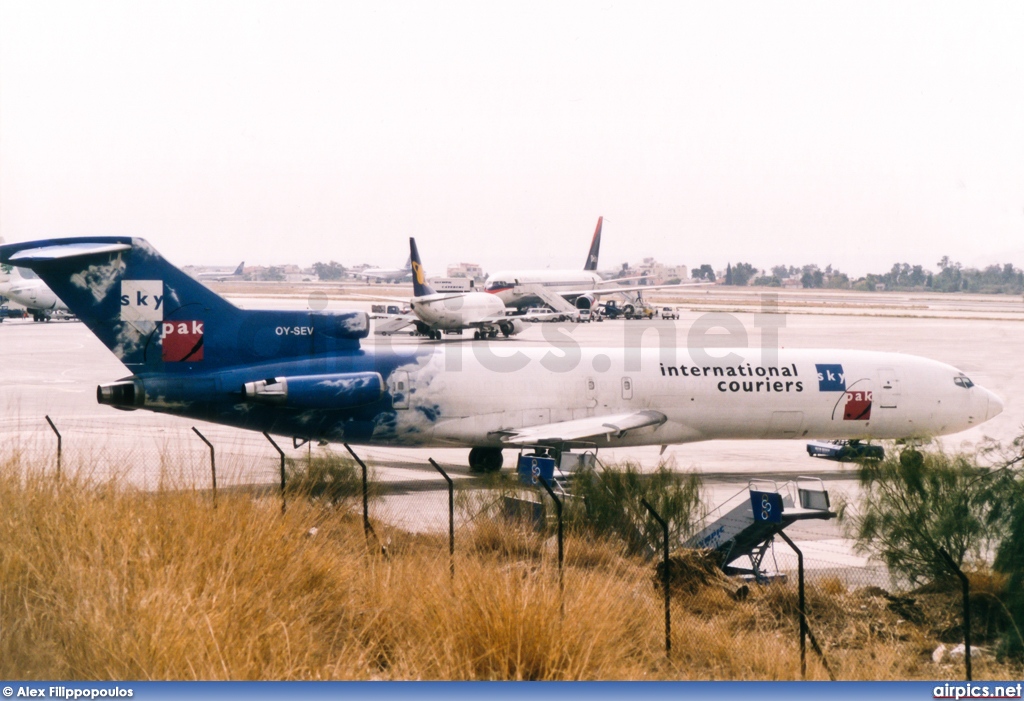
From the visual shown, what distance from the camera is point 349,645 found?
12.1 meters

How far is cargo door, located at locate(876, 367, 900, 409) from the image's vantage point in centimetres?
2939

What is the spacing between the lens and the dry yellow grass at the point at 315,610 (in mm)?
10742

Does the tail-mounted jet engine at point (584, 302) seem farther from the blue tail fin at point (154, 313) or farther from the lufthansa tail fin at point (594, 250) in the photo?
the blue tail fin at point (154, 313)

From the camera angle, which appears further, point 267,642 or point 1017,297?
point 1017,297

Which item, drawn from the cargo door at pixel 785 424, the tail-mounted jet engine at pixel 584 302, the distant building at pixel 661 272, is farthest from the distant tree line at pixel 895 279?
the cargo door at pixel 785 424

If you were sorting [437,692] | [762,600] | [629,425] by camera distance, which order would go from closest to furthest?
[437,692] < [762,600] < [629,425]

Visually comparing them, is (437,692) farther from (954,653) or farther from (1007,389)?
(1007,389)

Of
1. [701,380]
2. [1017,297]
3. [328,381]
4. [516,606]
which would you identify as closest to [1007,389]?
[701,380]

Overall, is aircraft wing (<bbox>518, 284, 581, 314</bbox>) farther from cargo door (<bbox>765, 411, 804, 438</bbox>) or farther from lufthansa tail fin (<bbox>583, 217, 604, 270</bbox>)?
cargo door (<bbox>765, 411, 804, 438</bbox>)

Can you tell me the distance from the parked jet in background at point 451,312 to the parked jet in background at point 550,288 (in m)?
15.0

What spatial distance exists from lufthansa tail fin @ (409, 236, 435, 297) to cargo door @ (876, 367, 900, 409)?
133ft

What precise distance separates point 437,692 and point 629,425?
1864 cm

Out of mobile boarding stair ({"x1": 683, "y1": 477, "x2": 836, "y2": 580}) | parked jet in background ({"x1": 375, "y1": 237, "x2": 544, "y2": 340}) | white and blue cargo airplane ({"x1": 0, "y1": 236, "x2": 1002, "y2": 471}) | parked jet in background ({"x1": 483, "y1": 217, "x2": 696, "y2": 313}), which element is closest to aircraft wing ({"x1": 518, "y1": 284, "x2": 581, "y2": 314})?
parked jet in background ({"x1": 483, "y1": 217, "x2": 696, "y2": 313})

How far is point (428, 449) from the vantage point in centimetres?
3250
